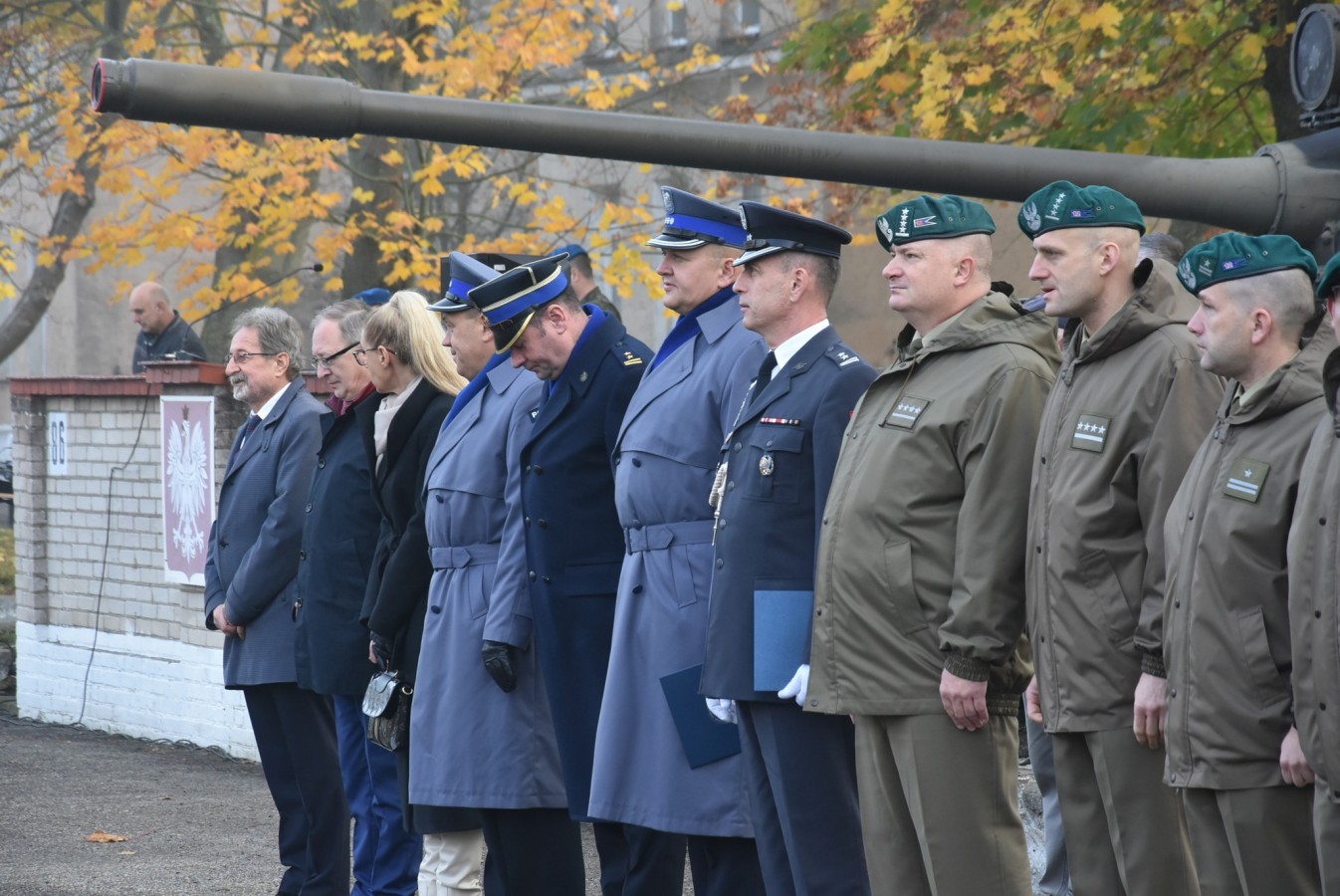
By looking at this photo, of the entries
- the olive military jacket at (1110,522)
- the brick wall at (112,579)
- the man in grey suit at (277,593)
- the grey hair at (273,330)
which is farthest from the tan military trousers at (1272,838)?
the brick wall at (112,579)

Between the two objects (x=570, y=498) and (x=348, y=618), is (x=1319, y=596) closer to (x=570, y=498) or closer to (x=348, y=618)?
(x=570, y=498)

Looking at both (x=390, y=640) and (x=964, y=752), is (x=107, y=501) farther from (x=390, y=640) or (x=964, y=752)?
(x=964, y=752)

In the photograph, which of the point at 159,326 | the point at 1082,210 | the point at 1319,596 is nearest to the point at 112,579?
the point at 159,326

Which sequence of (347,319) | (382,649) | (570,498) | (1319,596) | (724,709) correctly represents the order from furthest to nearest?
(347,319) < (382,649) < (570,498) < (724,709) < (1319,596)

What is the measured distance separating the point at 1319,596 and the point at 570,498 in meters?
2.62

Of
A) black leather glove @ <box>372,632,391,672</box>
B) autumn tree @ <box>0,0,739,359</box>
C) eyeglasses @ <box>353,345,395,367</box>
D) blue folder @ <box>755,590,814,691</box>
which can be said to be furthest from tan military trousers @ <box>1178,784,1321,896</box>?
→ autumn tree @ <box>0,0,739,359</box>

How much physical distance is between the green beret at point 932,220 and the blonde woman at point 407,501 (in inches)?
88.5

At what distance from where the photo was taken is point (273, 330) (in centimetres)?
726

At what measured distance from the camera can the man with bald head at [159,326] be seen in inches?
512

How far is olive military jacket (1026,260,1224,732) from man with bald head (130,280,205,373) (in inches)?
383

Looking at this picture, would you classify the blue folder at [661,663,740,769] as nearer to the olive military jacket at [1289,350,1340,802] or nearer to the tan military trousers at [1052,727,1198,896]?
the tan military trousers at [1052,727,1198,896]

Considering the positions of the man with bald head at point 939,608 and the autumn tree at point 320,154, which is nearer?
the man with bald head at point 939,608

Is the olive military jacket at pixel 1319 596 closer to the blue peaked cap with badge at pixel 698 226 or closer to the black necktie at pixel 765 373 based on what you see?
the black necktie at pixel 765 373

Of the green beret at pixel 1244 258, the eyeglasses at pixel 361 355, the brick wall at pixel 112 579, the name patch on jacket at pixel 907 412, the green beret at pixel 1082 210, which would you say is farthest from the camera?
the brick wall at pixel 112 579
